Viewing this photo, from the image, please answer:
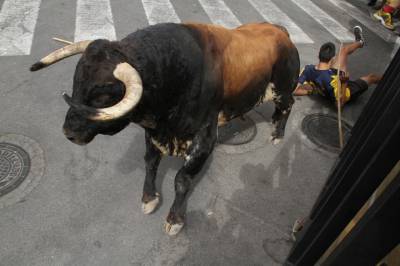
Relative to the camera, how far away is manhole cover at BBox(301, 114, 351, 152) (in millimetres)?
5567

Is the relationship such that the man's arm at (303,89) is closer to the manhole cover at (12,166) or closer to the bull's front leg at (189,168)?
the bull's front leg at (189,168)

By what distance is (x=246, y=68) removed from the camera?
12.6ft

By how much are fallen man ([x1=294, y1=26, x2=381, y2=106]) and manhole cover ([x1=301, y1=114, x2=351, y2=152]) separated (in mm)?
423

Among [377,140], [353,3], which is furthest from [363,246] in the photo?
[353,3]

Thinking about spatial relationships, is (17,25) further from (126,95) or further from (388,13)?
(388,13)

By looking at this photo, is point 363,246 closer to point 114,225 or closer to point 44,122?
point 114,225

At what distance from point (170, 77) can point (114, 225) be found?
77.8 inches

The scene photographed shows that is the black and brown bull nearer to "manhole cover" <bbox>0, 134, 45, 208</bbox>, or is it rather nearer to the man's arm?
"manhole cover" <bbox>0, 134, 45, 208</bbox>

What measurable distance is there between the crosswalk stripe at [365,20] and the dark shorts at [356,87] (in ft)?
12.2

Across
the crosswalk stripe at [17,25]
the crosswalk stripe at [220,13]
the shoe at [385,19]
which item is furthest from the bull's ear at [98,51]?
the shoe at [385,19]

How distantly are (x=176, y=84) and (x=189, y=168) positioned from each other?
3.41ft

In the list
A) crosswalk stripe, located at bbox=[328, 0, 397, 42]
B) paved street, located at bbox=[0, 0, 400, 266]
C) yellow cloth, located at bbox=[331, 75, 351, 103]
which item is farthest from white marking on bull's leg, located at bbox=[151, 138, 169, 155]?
crosswalk stripe, located at bbox=[328, 0, 397, 42]

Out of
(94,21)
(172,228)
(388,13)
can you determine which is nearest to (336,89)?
(172,228)

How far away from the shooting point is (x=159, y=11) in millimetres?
7961
